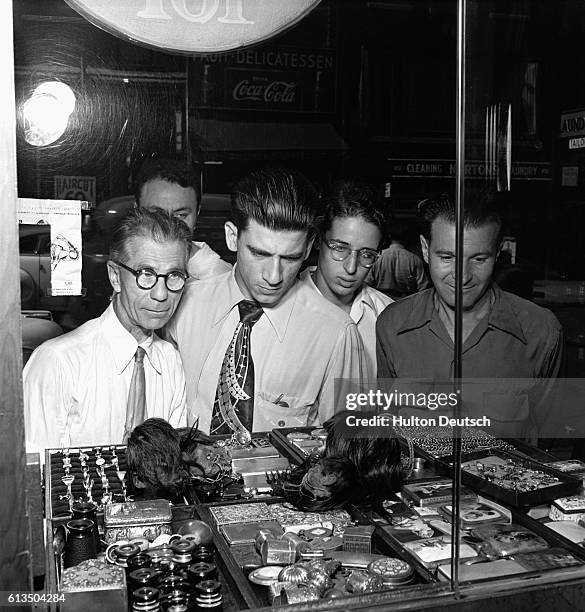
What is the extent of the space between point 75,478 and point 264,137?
117cm

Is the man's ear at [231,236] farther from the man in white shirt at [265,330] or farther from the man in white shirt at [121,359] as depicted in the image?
the man in white shirt at [121,359]

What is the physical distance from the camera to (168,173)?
2.47 metres

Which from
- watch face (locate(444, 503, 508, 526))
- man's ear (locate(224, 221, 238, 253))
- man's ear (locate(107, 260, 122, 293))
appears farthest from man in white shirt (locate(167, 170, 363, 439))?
watch face (locate(444, 503, 508, 526))

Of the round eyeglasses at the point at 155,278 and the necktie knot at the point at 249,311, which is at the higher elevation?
the round eyeglasses at the point at 155,278

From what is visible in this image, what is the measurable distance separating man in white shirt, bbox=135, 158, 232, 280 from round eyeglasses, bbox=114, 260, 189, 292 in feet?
0.13

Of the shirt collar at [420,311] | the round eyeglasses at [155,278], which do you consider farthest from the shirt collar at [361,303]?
the round eyeglasses at [155,278]

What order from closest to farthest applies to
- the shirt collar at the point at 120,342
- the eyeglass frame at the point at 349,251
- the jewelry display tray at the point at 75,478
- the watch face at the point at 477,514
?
the jewelry display tray at the point at 75,478
the watch face at the point at 477,514
the shirt collar at the point at 120,342
the eyeglass frame at the point at 349,251

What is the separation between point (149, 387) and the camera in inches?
103

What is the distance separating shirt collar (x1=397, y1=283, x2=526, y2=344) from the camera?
2.71 m

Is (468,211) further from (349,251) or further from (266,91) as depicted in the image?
(266,91)

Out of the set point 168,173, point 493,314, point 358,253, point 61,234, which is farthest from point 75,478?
point 493,314

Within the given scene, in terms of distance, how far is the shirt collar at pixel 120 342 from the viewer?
2512mm

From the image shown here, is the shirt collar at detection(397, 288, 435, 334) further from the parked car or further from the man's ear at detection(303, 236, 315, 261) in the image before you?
the parked car

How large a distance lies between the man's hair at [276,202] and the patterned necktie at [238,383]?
0.94ft
